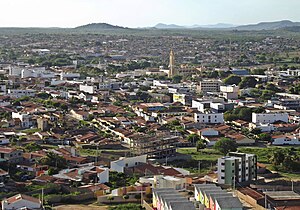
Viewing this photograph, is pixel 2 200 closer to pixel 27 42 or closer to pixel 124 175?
pixel 124 175

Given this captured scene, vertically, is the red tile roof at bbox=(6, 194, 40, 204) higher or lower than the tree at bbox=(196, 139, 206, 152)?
higher

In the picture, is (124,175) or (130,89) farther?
(130,89)

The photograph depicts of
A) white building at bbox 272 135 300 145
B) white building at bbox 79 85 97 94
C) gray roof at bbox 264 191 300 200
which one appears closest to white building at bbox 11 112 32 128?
white building at bbox 272 135 300 145

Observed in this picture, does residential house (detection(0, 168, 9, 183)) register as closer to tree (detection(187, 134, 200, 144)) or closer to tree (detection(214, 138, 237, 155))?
tree (detection(214, 138, 237, 155))

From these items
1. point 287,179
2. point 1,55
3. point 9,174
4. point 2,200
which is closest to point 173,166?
point 287,179

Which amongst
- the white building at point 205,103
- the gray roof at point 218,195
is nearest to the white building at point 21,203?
the gray roof at point 218,195

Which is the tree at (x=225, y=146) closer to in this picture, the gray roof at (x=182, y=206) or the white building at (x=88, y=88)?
the gray roof at (x=182, y=206)
